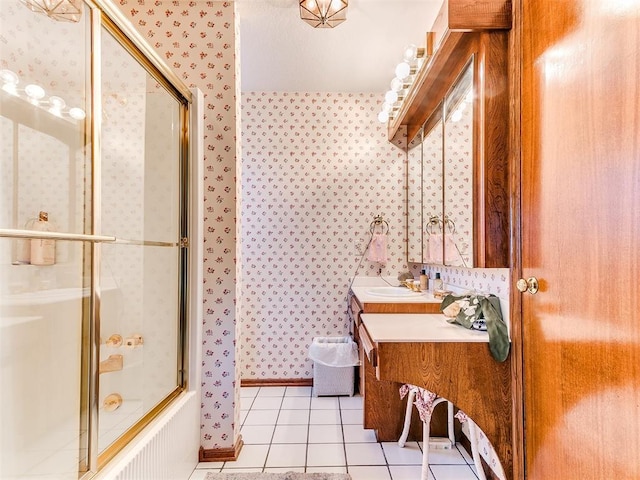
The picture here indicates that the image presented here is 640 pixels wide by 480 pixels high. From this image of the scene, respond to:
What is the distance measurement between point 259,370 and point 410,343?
2158 mm

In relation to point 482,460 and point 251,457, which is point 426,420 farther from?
point 251,457

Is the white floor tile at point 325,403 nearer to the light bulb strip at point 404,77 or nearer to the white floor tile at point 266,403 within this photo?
the white floor tile at point 266,403

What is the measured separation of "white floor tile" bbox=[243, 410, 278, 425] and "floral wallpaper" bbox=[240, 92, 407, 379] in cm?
55

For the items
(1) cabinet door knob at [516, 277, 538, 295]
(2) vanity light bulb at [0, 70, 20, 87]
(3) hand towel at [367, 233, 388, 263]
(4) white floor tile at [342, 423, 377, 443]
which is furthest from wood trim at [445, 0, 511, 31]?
(4) white floor tile at [342, 423, 377, 443]

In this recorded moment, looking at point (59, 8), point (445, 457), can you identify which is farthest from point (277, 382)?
point (59, 8)

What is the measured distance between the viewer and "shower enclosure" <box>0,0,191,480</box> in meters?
1.38

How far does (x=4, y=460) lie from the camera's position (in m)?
1.42

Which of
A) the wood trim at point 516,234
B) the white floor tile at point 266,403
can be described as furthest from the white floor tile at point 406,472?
the white floor tile at point 266,403

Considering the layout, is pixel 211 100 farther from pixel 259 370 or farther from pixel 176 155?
pixel 259 370

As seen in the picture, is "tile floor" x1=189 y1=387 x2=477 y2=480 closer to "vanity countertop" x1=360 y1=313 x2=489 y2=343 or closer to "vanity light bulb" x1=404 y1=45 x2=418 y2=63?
"vanity countertop" x1=360 y1=313 x2=489 y2=343

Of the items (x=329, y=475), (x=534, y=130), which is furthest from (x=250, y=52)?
(x=329, y=475)

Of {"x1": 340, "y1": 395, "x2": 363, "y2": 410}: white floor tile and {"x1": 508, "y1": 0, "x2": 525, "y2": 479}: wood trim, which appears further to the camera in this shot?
{"x1": 340, "y1": 395, "x2": 363, "y2": 410}: white floor tile

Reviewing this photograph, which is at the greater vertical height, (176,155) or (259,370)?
(176,155)

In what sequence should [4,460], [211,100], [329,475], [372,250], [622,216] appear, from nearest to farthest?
1. [622,216]
2. [4,460]
3. [329,475]
4. [211,100]
5. [372,250]
